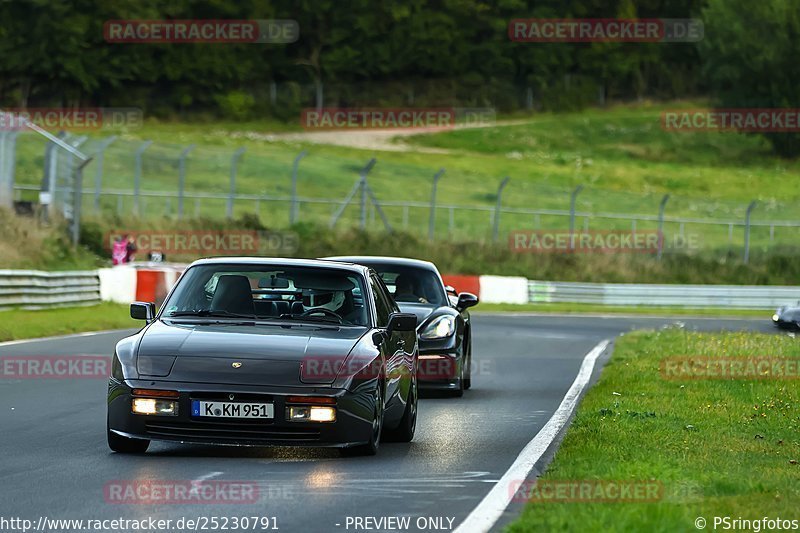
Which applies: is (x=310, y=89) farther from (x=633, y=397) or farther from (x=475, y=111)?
(x=633, y=397)

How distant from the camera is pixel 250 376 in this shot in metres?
10.5

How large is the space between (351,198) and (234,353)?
145 ft

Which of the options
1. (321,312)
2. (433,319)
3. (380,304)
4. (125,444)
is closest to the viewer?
(125,444)

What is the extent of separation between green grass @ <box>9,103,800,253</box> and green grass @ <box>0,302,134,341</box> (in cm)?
1208

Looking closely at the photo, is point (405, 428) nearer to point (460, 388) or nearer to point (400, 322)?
point (400, 322)

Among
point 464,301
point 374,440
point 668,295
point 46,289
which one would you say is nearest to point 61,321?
point 46,289

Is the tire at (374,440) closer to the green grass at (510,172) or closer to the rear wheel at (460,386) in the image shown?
the rear wheel at (460,386)

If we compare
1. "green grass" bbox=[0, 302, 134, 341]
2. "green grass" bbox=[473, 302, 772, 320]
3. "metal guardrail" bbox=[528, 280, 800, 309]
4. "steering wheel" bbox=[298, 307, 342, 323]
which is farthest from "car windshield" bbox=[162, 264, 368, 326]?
"metal guardrail" bbox=[528, 280, 800, 309]

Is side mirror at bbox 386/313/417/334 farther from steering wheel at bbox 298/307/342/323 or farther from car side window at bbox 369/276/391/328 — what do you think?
steering wheel at bbox 298/307/342/323

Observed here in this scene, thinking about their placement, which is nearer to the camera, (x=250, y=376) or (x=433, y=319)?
(x=250, y=376)

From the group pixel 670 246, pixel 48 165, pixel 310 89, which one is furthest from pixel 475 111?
pixel 48 165

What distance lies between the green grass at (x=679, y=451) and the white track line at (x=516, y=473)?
161 millimetres

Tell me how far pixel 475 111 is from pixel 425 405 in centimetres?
8651

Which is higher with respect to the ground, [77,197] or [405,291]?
[77,197]
